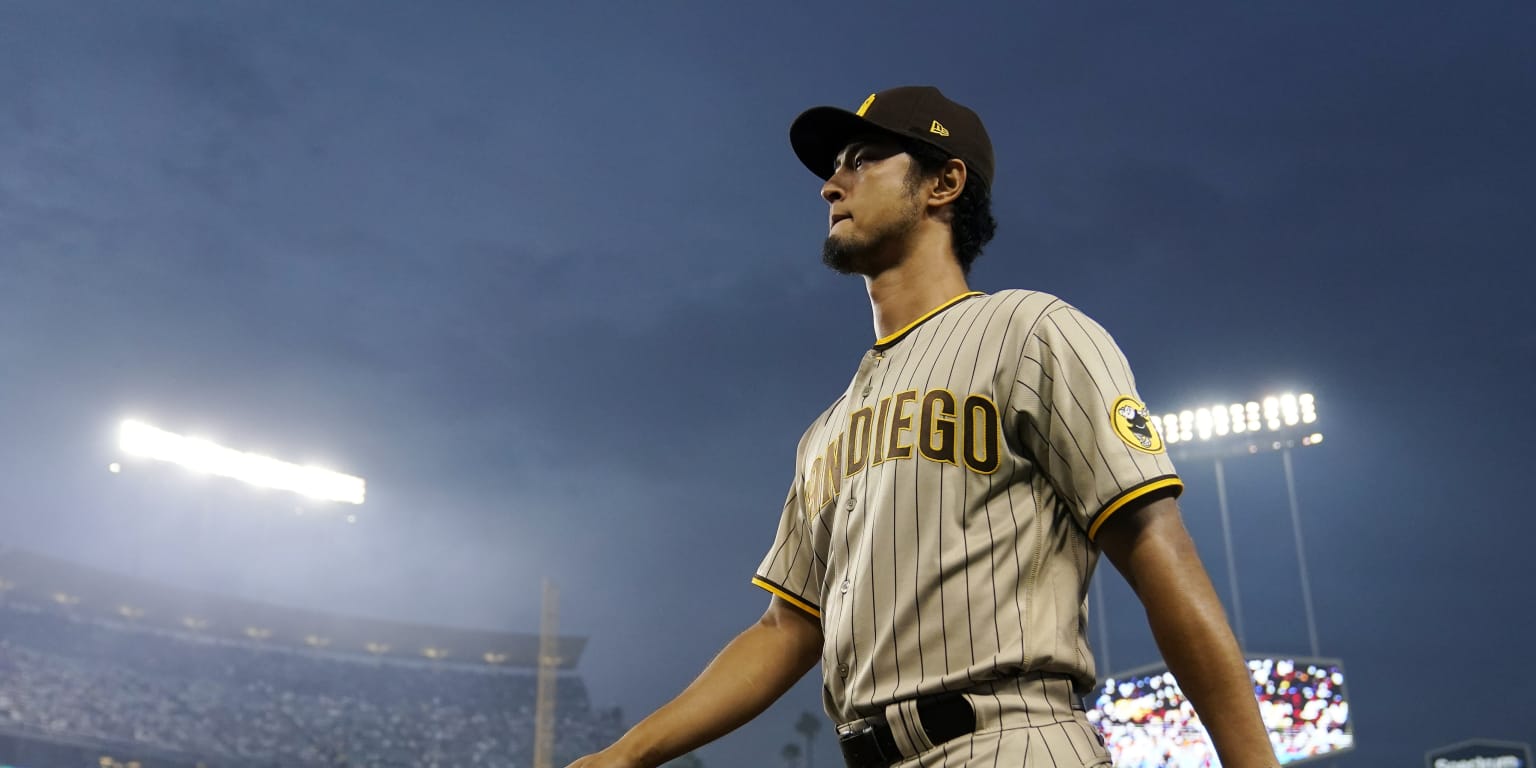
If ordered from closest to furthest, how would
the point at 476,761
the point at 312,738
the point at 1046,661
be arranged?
the point at 1046,661, the point at 312,738, the point at 476,761

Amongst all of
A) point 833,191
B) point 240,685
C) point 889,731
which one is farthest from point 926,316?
point 240,685

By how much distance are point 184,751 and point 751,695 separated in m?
39.3

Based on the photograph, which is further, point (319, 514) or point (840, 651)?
point (319, 514)

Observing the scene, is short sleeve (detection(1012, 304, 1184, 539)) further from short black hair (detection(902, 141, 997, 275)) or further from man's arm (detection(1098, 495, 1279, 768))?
short black hair (detection(902, 141, 997, 275))

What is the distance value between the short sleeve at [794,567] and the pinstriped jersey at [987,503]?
27 centimetres

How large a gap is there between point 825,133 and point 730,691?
→ 112 centimetres

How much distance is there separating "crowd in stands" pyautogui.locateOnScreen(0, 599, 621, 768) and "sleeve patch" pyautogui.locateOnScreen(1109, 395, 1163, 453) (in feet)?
128

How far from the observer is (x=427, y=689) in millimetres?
46125

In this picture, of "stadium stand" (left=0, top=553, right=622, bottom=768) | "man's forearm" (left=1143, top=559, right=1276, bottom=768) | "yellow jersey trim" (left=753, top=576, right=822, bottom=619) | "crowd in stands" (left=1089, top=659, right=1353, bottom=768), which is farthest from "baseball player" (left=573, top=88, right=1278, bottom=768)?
"stadium stand" (left=0, top=553, right=622, bottom=768)

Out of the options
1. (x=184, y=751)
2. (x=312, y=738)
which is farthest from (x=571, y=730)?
(x=184, y=751)

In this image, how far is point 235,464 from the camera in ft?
124

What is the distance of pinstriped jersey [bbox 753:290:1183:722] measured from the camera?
1667 mm

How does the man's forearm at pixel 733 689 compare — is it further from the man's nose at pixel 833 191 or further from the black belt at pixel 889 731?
the man's nose at pixel 833 191

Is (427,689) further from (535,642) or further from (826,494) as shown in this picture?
(826,494)
